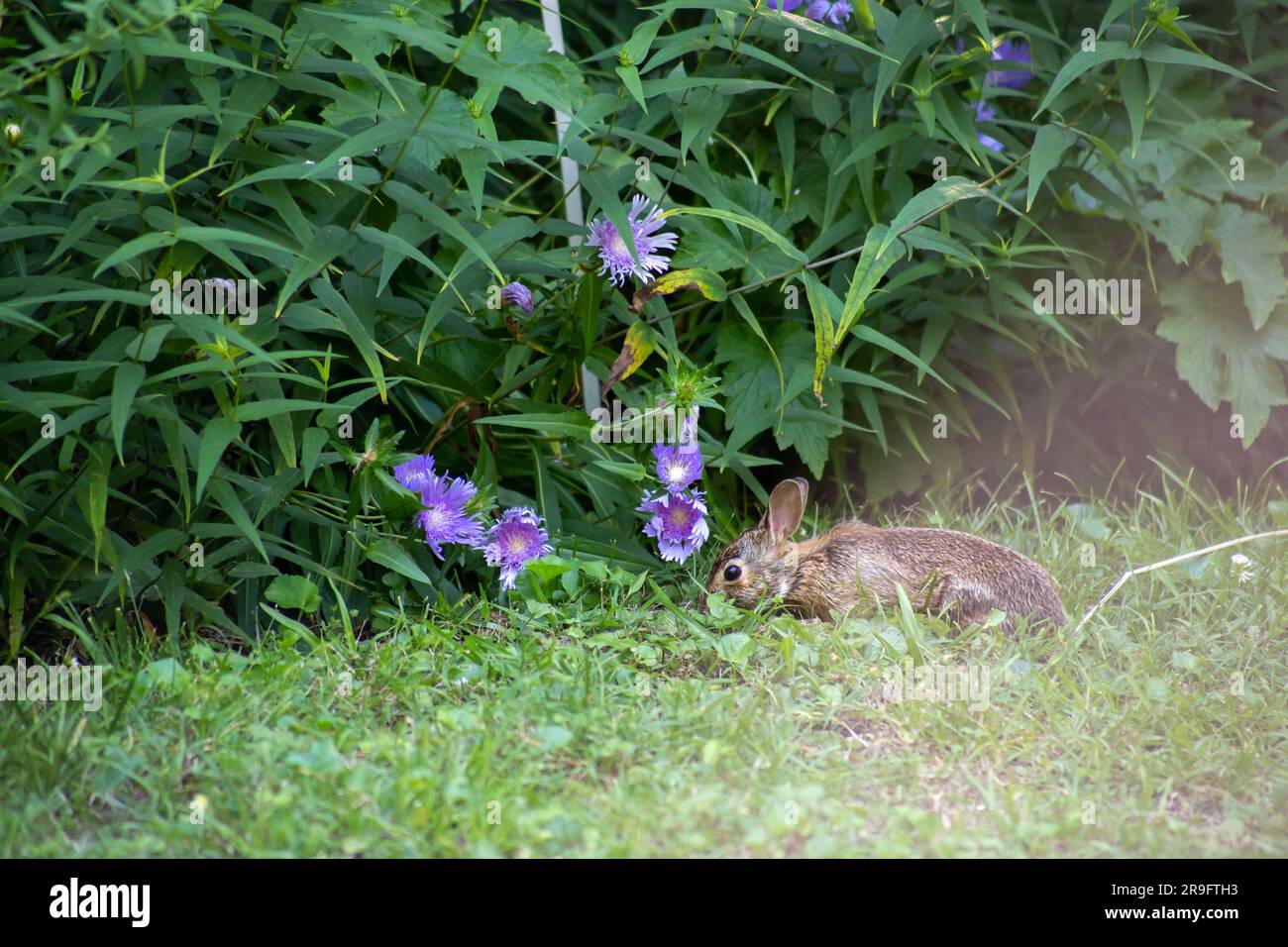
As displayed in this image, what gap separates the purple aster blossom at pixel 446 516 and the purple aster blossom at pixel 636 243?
30.1 inches

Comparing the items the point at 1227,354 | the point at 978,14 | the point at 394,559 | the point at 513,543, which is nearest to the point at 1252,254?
the point at 1227,354

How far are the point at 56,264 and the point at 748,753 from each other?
2.24m

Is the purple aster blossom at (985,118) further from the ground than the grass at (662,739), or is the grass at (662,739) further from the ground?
the purple aster blossom at (985,118)

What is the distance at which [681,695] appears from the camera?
3.23 meters

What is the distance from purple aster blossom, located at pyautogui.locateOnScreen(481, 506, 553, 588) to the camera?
12.6ft

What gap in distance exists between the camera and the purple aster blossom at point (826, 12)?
4.54 metres

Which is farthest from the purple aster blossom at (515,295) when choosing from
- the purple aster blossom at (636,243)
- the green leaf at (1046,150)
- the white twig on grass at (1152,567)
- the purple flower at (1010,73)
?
the purple flower at (1010,73)

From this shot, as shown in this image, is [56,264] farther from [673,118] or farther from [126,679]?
[673,118]

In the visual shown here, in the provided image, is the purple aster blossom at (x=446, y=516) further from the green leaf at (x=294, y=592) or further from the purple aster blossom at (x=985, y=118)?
the purple aster blossom at (x=985, y=118)

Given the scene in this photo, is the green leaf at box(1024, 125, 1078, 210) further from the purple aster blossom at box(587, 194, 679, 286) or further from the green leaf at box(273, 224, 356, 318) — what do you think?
the green leaf at box(273, 224, 356, 318)

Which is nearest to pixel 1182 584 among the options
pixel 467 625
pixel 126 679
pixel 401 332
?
pixel 467 625

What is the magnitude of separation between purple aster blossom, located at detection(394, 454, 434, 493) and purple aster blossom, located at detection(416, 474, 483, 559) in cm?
1

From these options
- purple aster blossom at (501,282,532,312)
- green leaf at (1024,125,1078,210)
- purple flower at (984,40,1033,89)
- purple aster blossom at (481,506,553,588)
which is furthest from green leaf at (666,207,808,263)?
purple flower at (984,40,1033,89)

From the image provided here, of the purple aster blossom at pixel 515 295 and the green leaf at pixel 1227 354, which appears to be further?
the green leaf at pixel 1227 354
